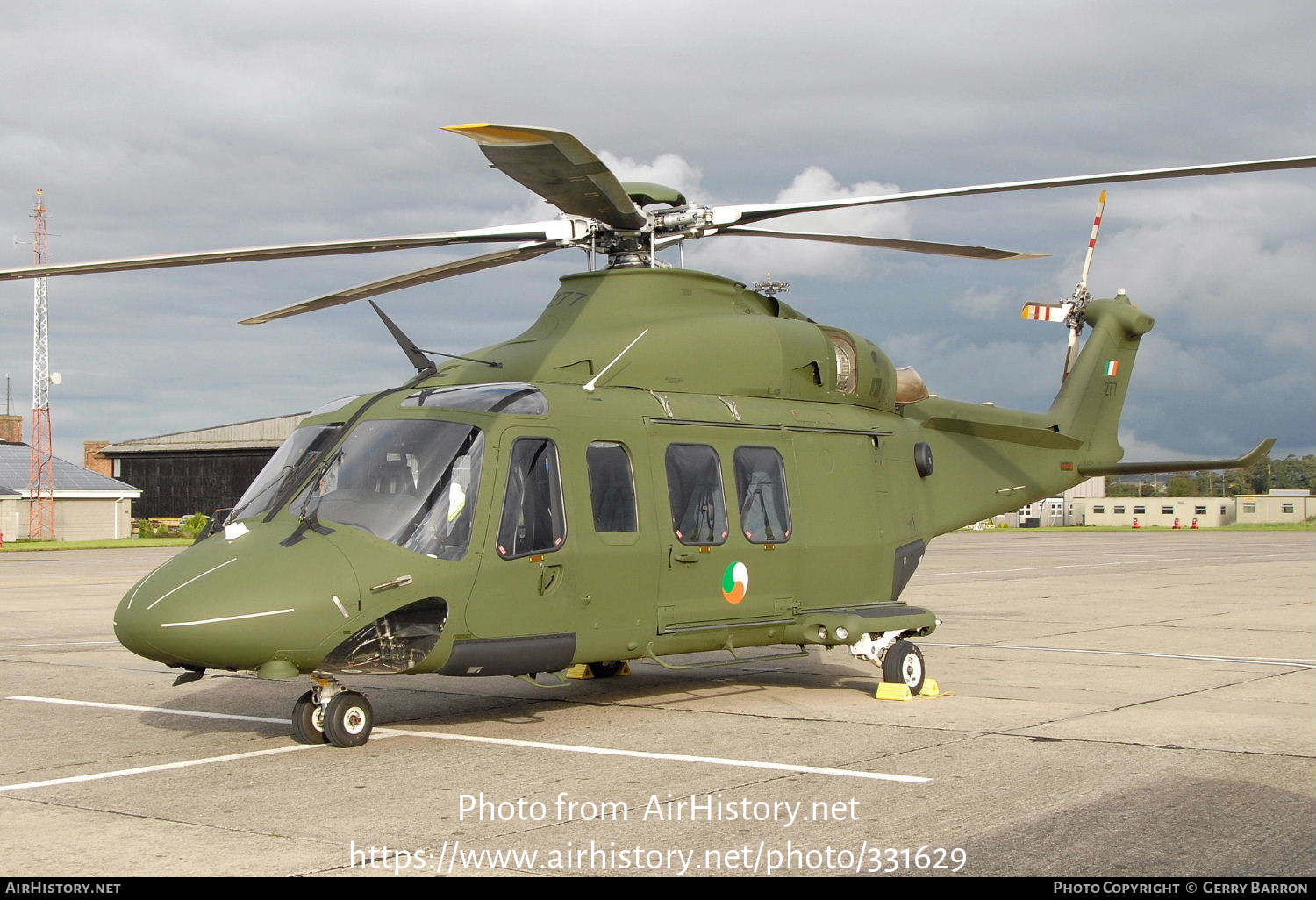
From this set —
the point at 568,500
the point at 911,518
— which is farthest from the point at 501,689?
the point at 911,518

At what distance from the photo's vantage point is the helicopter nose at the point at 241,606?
8156 mm

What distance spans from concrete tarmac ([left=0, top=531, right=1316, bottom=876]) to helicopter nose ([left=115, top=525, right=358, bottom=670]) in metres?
0.81

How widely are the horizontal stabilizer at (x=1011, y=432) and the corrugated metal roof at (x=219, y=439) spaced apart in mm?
64305

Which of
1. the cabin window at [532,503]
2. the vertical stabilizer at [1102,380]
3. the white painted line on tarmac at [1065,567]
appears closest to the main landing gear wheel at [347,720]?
the cabin window at [532,503]

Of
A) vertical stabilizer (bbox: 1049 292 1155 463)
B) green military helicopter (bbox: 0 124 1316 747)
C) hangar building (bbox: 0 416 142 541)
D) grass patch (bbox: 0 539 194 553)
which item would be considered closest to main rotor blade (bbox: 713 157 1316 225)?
green military helicopter (bbox: 0 124 1316 747)

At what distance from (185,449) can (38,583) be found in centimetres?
5225

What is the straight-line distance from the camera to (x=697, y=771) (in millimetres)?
8234

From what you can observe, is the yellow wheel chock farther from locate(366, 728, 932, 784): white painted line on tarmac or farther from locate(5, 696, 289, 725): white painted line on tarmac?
locate(5, 696, 289, 725): white painted line on tarmac

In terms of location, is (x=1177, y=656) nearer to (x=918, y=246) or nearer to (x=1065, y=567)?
(x=918, y=246)

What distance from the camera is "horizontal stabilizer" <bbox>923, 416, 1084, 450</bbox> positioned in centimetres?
1367

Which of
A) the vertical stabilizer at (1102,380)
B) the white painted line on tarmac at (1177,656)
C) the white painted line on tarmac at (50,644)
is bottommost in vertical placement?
the white painted line on tarmac at (50,644)

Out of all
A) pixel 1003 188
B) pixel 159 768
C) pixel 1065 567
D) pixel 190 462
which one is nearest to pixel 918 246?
pixel 1003 188

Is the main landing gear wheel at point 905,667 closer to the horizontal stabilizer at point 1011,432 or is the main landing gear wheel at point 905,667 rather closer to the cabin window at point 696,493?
the cabin window at point 696,493

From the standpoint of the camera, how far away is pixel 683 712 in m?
10.7
